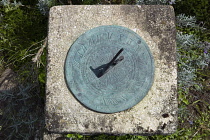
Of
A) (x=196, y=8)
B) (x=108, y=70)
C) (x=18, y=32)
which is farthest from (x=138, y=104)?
(x=18, y=32)

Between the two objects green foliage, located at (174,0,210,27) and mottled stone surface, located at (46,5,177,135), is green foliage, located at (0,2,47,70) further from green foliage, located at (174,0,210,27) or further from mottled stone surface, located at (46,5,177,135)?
green foliage, located at (174,0,210,27)

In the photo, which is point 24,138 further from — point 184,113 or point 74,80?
point 184,113

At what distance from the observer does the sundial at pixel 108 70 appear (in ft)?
6.64

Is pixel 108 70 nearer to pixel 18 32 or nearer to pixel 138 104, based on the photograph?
pixel 138 104

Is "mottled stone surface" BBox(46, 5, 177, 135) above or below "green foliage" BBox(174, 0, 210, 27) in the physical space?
below

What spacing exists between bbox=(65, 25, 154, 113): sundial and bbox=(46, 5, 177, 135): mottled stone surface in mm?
70

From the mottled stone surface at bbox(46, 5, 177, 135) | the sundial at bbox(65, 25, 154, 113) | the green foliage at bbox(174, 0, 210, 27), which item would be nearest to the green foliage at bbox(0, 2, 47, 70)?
the mottled stone surface at bbox(46, 5, 177, 135)

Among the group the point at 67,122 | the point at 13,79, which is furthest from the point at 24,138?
the point at 67,122

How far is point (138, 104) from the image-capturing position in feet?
6.74

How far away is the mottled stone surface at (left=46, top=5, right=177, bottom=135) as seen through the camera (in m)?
2.03

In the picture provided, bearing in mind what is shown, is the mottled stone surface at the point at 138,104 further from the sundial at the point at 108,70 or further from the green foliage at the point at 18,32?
the green foliage at the point at 18,32

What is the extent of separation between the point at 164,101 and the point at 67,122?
0.88 meters

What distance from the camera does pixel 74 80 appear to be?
206cm

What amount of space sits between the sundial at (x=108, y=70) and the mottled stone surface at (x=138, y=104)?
7 centimetres
